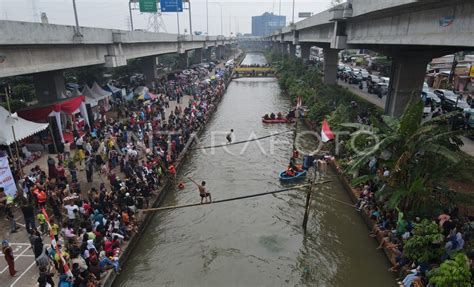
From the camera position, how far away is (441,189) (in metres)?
13.6

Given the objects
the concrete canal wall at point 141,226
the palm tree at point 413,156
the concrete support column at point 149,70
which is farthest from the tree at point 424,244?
the concrete support column at point 149,70

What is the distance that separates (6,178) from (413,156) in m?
16.9

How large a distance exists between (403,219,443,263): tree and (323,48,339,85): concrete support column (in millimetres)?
35754

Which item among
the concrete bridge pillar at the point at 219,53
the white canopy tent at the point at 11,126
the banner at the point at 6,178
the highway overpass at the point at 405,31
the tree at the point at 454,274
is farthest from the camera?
the concrete bridge pillar at the point at 219,53

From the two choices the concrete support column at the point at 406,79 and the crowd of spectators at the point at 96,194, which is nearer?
the crowd of spectators at the point at 96,194

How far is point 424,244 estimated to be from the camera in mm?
10883

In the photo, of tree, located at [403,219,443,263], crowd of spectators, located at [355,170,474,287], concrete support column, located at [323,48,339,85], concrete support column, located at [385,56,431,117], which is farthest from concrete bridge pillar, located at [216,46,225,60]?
tree, located at [403,219,443,263]

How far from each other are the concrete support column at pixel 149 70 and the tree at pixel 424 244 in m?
42.3

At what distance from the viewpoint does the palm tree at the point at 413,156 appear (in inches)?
491

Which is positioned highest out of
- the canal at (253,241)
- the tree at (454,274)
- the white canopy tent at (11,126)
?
the white canopy tent at (11,126)

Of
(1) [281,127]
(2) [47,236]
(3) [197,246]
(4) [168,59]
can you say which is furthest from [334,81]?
(4) [168,59]

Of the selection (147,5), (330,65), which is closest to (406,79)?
(330,65)

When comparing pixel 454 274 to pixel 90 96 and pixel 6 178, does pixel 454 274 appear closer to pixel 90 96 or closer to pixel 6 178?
pixel 6 178

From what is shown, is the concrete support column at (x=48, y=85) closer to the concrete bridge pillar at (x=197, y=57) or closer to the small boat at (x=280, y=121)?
the small boat at (x=280, y=121)
